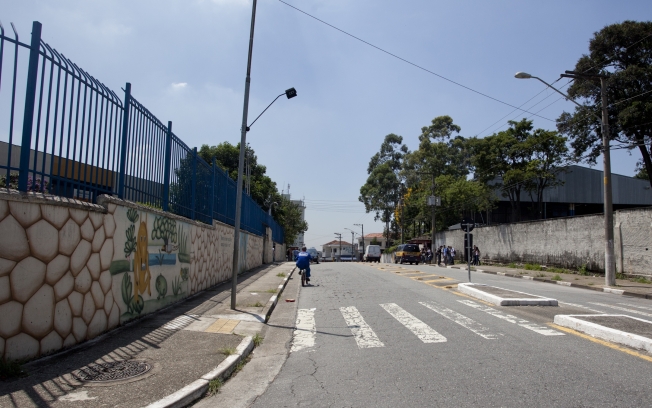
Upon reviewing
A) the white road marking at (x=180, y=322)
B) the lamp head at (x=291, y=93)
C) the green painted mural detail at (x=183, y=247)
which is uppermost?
the lamp head at (x=291, y=93)

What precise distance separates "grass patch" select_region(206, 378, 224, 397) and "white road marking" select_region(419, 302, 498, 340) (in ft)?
14.4

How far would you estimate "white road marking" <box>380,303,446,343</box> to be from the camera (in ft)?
25.6

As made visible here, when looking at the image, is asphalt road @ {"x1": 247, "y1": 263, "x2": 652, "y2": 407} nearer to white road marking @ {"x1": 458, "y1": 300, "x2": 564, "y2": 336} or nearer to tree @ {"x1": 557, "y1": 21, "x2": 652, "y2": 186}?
white road marking @ {"x1": 458, "y1": 300, "x2": 564, "y2": 336}

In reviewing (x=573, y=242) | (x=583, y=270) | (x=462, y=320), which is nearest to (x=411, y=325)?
(x=462, y=320)

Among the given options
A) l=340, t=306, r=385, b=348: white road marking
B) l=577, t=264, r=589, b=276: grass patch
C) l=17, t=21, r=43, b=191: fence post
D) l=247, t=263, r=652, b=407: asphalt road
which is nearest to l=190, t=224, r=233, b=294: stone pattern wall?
l=247, t=263, r=652, b=407: asphalt road

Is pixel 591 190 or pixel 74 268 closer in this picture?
pixel 74 268

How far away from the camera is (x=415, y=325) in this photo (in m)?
9.07

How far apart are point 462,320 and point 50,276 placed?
23.6ft

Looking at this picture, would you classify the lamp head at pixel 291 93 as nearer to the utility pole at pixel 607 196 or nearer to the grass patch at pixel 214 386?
the grass patch at pixel 214 386

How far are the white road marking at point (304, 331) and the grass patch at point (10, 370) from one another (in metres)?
3.61

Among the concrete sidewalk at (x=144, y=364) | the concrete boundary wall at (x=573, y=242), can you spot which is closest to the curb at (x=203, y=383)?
the concrete sidewalk at (x=144, y=364)

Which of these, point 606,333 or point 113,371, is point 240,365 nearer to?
point 113,371

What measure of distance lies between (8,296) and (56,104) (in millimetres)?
2463

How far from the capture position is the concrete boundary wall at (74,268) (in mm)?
5379
